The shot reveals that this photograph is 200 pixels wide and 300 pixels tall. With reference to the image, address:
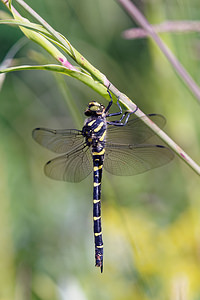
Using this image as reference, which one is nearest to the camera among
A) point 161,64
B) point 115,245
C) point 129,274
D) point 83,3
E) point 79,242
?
point 129,274

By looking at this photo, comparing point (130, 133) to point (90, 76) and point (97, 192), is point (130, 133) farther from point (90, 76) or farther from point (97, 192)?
point (90, 76)

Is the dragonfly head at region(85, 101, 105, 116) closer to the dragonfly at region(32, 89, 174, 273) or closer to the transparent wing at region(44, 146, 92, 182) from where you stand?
the dragonfly at region(32, 89, 174, 273)

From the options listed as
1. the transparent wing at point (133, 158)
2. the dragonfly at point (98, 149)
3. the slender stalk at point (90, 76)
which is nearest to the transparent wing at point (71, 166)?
the dragonfly at point (98, 149)

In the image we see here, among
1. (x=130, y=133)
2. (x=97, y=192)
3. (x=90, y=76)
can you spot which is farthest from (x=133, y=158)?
(x=90, y=76)

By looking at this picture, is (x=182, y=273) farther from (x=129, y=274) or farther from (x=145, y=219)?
(x=145, y=219)

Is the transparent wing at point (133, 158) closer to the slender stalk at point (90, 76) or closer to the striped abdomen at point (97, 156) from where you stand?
the striped abdomen at point (97, 156)

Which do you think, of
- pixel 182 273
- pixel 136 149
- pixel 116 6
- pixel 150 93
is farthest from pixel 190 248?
pixel 116 6

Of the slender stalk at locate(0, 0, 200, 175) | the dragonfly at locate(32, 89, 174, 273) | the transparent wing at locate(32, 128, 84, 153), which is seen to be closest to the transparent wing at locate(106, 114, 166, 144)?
the dragonfly at locate(32, 89, 174, 273)
